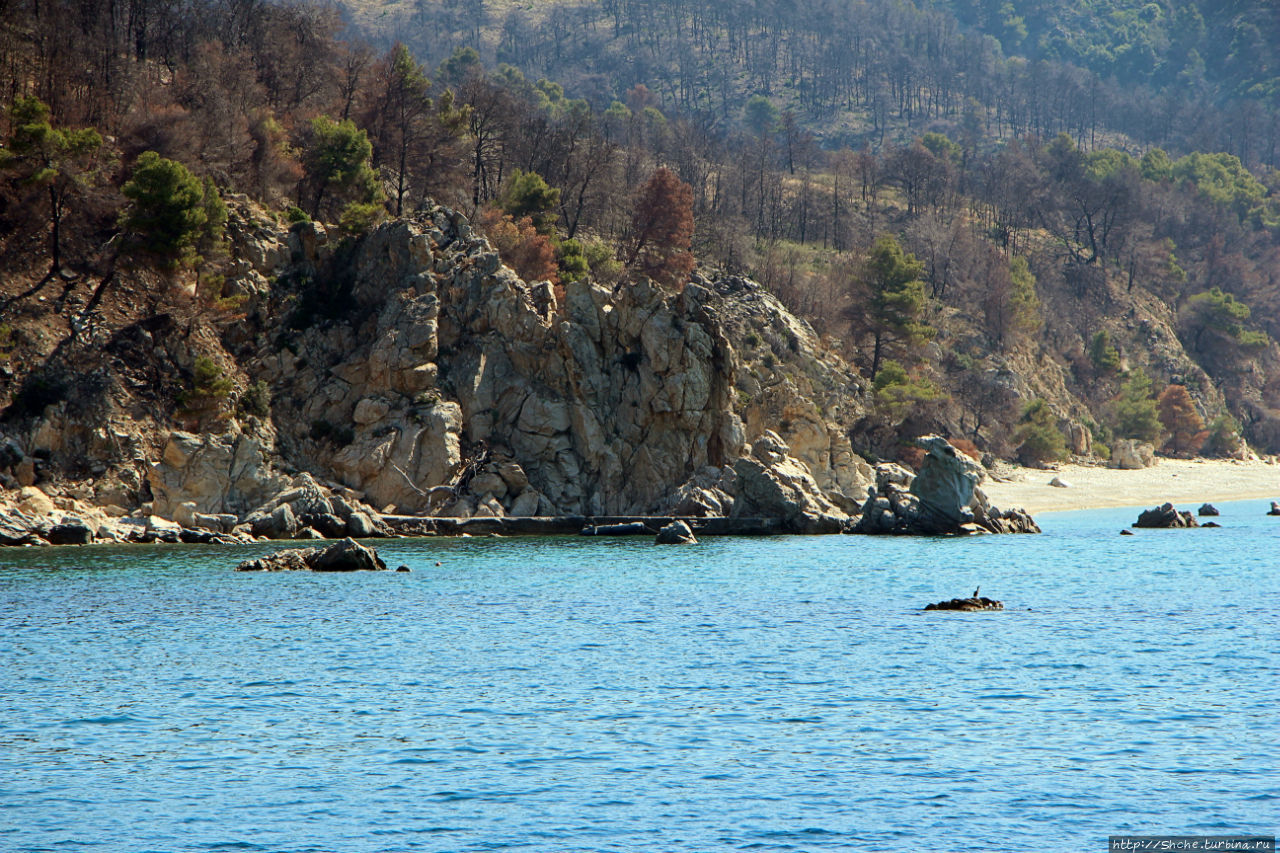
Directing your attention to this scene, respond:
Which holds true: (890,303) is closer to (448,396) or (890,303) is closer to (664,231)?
(664,231)

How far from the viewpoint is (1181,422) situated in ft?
364

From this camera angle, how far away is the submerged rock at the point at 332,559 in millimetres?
44656

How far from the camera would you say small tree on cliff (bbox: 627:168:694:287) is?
8506 centimetres

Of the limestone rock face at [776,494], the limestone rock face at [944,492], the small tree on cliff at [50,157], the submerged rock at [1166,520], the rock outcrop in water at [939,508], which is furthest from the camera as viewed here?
the submerged rock at [1166,520]

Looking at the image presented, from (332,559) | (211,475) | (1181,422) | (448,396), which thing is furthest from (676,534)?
(1181,422)

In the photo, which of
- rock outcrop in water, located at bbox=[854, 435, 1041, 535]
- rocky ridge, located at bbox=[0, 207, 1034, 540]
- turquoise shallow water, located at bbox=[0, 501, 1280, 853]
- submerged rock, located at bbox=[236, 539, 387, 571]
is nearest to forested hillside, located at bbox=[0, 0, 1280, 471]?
rocky ridge, located at bbox=[0, 207, 1034, 540]

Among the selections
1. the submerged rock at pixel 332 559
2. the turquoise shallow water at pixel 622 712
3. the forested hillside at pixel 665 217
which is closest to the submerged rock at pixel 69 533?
the turquoise shallow water at pixel 622 712

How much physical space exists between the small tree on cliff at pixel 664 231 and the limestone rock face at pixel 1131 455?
42.2 metres

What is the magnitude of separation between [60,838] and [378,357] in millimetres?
48534

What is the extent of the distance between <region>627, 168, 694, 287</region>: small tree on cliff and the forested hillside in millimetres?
209

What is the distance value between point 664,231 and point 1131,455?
45.6 m

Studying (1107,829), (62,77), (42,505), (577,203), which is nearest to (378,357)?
(42,505)

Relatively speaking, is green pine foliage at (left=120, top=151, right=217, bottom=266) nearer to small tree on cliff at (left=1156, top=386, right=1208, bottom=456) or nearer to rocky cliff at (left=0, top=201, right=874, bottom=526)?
rocky cliff at (left=0, top=201, right=874, bottom=526)

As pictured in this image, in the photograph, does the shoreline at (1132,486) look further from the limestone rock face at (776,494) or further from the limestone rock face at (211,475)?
the limestone rock face at (211,475)
